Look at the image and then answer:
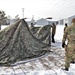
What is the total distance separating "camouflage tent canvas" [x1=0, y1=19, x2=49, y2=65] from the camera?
25.3 feet

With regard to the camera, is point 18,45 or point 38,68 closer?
point 38,68

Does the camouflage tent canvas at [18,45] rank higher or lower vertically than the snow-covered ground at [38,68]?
higher

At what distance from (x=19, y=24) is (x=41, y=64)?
2.64 m

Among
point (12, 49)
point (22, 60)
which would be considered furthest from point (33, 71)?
point (12, 49)

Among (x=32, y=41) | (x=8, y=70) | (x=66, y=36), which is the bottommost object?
(x=8, y=70)

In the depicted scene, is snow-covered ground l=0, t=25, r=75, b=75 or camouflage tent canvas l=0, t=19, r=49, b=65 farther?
camouflage tent canvas l=0, t=19, r=49, b=65

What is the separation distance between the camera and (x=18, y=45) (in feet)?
27.0

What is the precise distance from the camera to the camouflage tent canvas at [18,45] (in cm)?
772

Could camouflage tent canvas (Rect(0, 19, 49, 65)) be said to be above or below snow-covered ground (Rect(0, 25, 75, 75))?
above

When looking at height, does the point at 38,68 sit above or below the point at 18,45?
below

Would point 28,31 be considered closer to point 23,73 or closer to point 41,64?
point 41,64

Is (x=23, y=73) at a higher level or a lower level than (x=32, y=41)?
lower

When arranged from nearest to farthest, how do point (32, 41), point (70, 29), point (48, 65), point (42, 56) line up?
point (70, 29), point (48, 65), point (42, 56), point (32, 41)

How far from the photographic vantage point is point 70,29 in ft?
19.4
